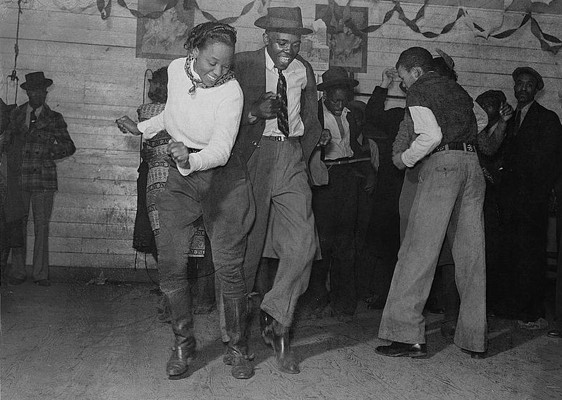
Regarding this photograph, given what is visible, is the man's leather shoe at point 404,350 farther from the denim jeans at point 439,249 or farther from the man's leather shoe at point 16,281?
the man's leather shoe at point 16,281

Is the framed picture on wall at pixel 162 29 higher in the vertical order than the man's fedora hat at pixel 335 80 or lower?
higher

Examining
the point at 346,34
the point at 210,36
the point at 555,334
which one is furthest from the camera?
the point at 346,34

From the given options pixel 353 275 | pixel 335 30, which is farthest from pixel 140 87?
pixel 353 275

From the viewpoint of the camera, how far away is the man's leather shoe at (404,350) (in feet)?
13.2

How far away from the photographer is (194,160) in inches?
124

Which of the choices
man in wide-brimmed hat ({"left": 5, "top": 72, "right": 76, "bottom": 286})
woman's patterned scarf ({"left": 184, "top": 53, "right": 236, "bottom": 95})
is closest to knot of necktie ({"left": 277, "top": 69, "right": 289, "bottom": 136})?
woman's patterned scarf ({"left": 184, "top": 53, "right": 236, "bottom": 95})

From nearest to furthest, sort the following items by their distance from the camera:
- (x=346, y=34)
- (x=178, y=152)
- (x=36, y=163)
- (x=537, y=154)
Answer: (x=178, y=152) → (x=537, y=154) → (x=36, y=163) → (x=346, y=34)

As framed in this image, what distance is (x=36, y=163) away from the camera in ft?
17.7

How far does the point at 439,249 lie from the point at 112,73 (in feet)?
11.1

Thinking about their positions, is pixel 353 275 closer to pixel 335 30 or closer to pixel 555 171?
pixel 555 171

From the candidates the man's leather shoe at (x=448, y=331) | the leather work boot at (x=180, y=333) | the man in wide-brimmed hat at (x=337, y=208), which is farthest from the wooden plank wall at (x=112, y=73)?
the leather work boot at (x=180, y=333)

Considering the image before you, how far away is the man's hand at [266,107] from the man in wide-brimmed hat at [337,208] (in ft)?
5.03

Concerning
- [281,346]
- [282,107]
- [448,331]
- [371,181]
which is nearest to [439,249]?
[448,331]

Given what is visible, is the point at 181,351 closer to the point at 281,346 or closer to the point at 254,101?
the point at 281,346
